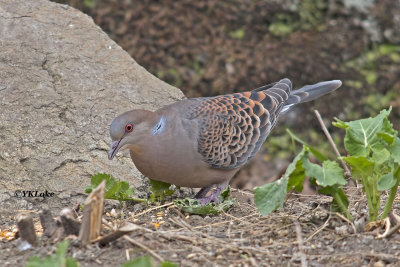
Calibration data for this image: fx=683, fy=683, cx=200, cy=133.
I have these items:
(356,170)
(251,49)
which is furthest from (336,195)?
(251,49)

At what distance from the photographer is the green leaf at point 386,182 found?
11.7 feet

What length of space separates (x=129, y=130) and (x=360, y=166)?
154 centimetres

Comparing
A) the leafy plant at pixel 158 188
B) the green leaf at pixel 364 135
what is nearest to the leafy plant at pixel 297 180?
the green leaf at pixel 364 135

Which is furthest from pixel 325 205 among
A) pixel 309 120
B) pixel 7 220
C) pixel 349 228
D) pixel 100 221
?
pixel 309 120

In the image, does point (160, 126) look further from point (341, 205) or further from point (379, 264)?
point (379, 264)

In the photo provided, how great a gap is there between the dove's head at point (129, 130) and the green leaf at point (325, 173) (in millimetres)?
1368

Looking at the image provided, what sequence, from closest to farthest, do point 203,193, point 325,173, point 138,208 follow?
point 325,173 < point 138,208 < point 203,193

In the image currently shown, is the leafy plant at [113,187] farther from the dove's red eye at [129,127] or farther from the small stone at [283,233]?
the small stone at [283,233]

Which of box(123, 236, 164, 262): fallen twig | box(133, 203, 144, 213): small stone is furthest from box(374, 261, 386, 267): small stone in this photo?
box(133, 203, 144, 213): small stone

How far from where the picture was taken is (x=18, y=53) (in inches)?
223

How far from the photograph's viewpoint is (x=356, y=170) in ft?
12.1

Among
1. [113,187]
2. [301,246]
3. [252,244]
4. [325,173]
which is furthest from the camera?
[113,187]

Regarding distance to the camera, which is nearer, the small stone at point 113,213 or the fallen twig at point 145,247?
the fallen twig at point 145,247

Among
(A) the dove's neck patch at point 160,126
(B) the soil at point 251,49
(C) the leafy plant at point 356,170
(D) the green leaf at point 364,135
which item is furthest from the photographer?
(B) the soil at point 251,49
